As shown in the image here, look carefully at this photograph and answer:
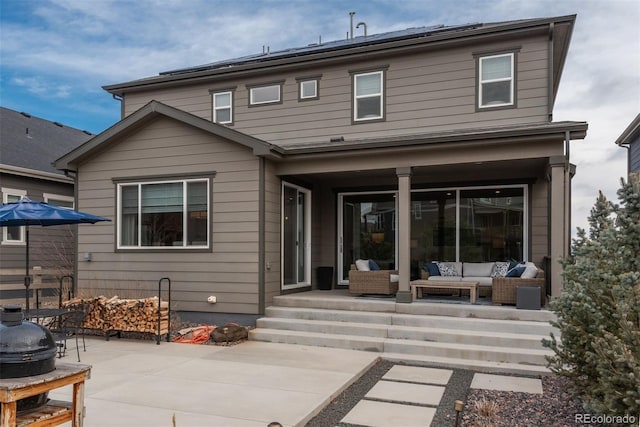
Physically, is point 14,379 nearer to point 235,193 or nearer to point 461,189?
point 235,193

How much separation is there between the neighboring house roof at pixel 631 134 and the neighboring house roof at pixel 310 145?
6.84 m

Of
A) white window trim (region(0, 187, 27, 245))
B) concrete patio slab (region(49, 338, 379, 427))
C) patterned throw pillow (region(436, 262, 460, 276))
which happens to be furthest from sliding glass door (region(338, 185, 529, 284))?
white window trim (region(0, 187, 27, 245))

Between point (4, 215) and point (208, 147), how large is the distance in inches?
134

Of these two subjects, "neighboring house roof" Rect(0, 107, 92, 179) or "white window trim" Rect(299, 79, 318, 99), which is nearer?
"white window trim" Rect(299, 79, 318, 99)

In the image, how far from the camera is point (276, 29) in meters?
13.2

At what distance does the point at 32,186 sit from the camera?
1228 cm

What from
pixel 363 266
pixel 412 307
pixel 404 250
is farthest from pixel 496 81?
pixel 412 307

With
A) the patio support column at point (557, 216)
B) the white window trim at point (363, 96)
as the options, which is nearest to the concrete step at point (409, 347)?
the patio support column at point (557, 216)

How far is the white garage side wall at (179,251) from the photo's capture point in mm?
8133

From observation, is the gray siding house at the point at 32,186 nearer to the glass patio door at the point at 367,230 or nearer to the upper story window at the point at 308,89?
the upper story window at the point at 308,89

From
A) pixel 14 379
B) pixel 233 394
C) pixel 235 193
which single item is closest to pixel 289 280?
pixel 235 193

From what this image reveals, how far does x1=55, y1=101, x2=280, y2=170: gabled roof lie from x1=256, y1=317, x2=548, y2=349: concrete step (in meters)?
2.82

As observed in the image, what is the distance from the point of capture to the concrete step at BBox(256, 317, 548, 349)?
251 inches

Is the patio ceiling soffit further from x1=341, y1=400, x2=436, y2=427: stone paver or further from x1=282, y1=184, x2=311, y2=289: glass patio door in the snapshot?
x1=341, y1=400, x2=436, y2=427: stone paver
